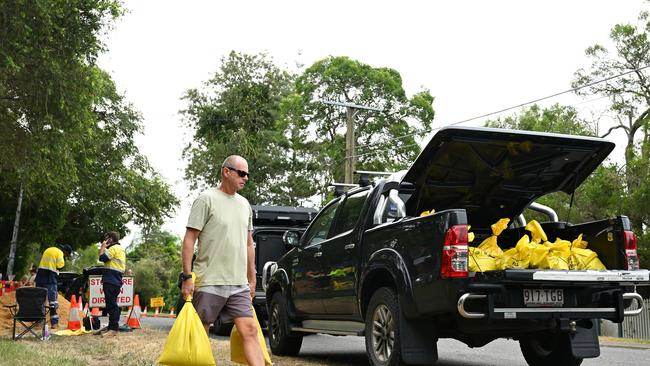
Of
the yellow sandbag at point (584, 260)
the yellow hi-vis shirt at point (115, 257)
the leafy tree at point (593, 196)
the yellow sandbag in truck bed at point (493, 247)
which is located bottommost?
the yellow sandbag at point (584, 260)

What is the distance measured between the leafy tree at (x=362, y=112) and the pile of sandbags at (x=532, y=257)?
32.4 meters

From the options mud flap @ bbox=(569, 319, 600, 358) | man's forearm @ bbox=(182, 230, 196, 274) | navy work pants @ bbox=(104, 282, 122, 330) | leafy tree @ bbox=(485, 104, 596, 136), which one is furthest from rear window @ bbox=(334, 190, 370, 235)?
leafy tree @ bbox=(485, 104, 596, 136)

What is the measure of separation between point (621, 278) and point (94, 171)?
32.4 m

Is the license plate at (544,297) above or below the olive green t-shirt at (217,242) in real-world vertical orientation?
below

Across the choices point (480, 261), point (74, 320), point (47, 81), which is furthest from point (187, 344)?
point (47, 81)

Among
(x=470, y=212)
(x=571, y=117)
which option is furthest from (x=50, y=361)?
(x=571, y=117)

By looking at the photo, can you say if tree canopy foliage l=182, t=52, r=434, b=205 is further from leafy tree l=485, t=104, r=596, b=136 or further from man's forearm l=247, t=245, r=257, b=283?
man's forearm l=247, t=245, r=257, b=283

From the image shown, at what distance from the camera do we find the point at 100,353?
32.6ft

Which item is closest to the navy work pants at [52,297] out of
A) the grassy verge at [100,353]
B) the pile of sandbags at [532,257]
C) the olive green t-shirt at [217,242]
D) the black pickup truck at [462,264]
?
the grassy verge at [100,353]

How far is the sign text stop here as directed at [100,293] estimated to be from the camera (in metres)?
15.8

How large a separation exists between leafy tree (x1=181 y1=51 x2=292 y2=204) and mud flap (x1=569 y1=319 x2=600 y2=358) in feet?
114

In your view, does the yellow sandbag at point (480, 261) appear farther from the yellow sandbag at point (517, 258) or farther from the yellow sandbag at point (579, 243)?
the yellow sandbag at point (579, 243)

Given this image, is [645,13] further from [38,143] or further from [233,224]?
[233,224]

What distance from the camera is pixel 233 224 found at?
629 centimetres
